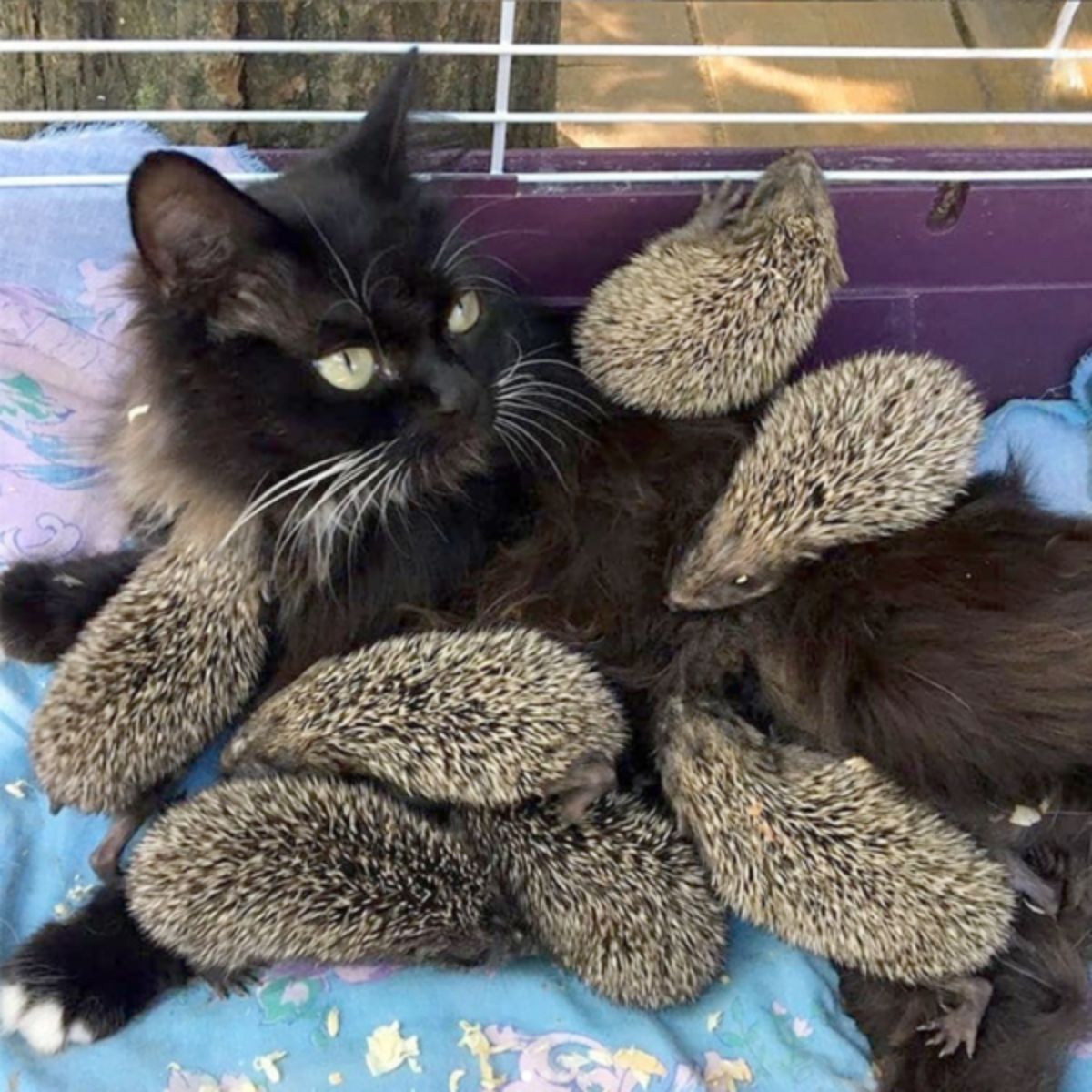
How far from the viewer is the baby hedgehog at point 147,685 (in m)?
1.85

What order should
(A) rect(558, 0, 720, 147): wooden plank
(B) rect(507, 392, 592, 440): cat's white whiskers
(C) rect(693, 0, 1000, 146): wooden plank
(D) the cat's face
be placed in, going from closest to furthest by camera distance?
(D) the cat's face
(B) rect(507, 392, 592, 440): cat's white whiskers
(A) rect(558, 0, 720, 147): wooden plank
(C) rect(693, 0, 1000, 146): wooden plank

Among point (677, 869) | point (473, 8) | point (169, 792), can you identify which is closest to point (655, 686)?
point (677, 869)

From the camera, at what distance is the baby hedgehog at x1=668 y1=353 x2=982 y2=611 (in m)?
1.86

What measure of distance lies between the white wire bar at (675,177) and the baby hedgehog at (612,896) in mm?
998

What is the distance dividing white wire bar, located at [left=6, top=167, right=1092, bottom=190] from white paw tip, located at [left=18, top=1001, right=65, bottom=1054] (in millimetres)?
1218

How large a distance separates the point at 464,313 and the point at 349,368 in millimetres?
213

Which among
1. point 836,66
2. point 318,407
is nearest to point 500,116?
point 318,407

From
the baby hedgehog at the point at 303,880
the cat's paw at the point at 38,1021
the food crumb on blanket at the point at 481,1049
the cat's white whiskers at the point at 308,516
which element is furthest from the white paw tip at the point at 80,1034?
the cat's white whiskers at the point at 308,516

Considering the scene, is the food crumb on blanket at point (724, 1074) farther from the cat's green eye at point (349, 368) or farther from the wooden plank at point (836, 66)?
the wooden plank at point (836, 66)

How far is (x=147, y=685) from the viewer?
1856 mm

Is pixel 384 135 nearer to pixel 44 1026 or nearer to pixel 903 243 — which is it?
pixel 903 243

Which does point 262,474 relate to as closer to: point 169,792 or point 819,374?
point 169,792

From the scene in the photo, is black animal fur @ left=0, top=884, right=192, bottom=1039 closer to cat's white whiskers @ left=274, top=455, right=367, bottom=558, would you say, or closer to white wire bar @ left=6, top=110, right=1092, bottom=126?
cat's white whiskers @ left=274, top=455, right=367, bottom=558

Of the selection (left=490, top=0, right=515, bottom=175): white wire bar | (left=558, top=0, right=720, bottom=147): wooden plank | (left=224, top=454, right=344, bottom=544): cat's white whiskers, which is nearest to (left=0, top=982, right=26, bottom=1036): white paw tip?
(left=224, top=454, right=344, bottom=544): cat's white whiskers
